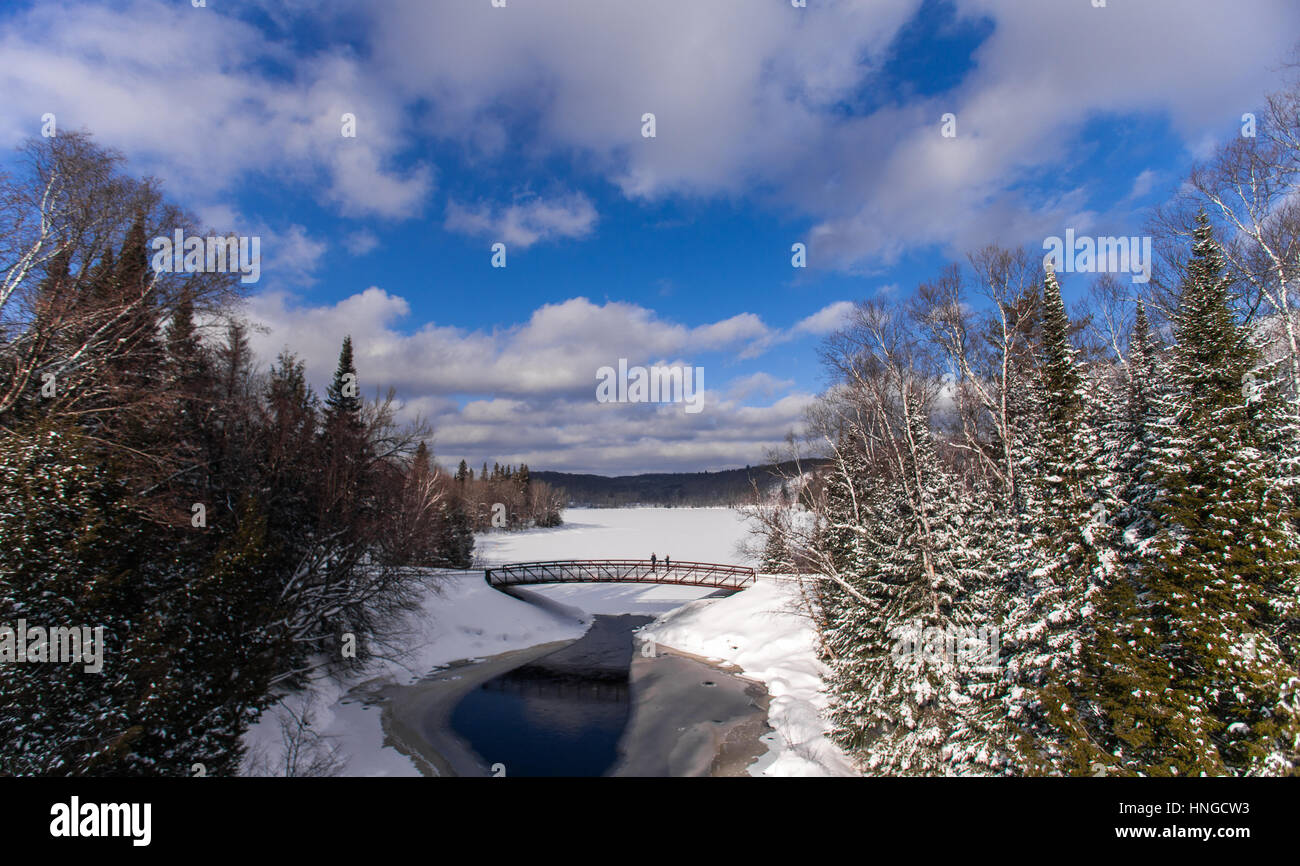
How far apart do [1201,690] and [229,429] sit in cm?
2899

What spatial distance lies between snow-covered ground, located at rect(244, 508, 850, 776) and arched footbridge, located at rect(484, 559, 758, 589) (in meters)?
1.41

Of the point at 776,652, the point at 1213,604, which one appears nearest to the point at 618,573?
the point at 776,652

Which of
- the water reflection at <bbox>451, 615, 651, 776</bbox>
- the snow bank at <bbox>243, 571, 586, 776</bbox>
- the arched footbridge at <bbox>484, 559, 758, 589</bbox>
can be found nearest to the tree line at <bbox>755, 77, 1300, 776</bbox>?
the water reflection at <bbox>451, 615, 651, 776</bbox>

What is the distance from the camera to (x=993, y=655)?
12648 millimetres

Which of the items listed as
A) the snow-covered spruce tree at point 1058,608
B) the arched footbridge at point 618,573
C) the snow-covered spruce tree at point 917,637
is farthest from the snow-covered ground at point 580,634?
the snow-covered spruce tree at point 1058,608

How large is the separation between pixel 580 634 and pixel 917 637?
88.9 ft

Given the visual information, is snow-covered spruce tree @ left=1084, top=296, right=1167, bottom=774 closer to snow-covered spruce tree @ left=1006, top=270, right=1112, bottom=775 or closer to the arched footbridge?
snow-covered spruce tree @ left=1006, top=270, right=1112, bottom=775

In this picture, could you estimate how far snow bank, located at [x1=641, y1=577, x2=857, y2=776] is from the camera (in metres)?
16.6

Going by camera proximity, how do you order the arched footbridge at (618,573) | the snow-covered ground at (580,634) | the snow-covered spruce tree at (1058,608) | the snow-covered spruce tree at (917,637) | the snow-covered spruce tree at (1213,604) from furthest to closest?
the arched footbridge at (618,573), the snow-covered ground at (580,634), the snow-covered spruce tree at (917,637), the snow-covered spruce tree at (1058,608), the snow-covered spruce tree at (1213,604)

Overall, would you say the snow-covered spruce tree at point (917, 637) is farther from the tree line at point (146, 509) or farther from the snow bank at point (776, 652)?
the tree line at point (146, 509)

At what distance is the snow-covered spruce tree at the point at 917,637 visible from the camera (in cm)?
1268

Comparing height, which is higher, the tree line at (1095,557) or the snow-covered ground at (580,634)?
the tree line at (1095,557)

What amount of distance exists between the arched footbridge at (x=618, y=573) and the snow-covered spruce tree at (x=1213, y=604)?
86.1ft
